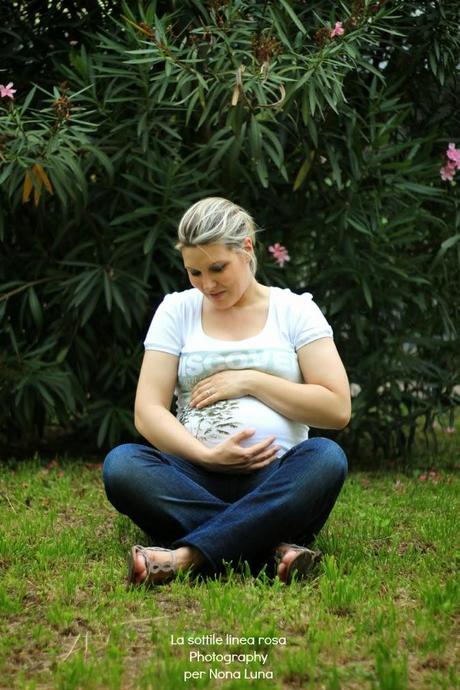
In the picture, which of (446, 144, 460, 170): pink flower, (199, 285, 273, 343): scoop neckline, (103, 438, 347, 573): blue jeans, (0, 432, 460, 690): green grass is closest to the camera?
(0, 432, 460, 690): green grass

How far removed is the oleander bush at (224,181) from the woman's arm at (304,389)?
156cm

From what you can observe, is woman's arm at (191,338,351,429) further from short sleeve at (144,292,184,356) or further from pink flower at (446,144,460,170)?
pink flower at (446,144,460,170)

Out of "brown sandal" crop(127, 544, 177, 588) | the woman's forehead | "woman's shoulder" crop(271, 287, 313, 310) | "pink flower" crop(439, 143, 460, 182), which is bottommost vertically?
"brown sandal" crop(127, 544, 177, 588)

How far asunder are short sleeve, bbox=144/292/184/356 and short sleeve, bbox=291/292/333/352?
0.38 m

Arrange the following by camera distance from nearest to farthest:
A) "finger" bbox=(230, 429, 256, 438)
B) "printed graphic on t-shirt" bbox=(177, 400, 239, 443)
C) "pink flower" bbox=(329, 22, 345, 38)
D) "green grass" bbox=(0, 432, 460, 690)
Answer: "green grass" bbox=(0, 432, 460, 690)
"finger" bbox=(230, 429, 256, 438)
"printed graphic on t-shirt" bbox=(177, 400, 239, 443)
"pink flower" bbox=(329, 22, 345, 38)

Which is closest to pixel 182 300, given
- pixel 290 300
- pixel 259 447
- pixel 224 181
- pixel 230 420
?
pixel 290 300

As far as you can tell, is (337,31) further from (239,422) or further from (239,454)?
(239,454)

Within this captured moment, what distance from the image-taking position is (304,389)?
3.37m

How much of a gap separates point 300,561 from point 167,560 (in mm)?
392

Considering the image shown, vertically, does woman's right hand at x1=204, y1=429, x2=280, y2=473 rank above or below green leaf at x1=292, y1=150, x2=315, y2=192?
below

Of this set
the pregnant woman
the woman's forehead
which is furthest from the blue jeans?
the woman's forehead

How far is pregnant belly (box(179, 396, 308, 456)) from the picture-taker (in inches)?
134

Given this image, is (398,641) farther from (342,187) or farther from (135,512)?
(342,187)

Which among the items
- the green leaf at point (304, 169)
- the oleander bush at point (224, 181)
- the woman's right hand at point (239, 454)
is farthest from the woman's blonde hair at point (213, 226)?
the green leaf at point (304, 169)
